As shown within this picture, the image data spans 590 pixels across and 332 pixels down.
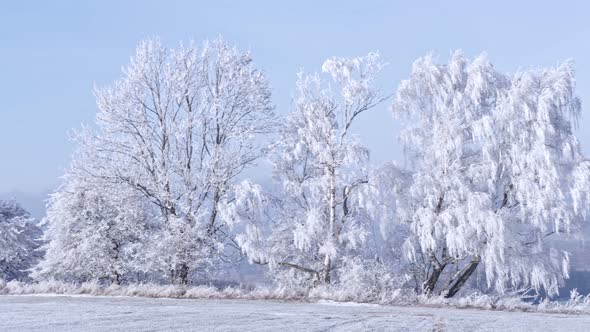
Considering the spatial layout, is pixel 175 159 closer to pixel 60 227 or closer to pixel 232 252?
pixel 232 252

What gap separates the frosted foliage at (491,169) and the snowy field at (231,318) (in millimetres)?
9231

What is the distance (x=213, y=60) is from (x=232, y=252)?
7.45 meters

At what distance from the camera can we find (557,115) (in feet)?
74.8

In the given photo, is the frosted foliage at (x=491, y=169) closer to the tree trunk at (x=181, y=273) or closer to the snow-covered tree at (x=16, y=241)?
the tree trunk at (x=181, y=273)

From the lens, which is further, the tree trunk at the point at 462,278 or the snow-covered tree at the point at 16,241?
the snow-covered tree at the point at 16,241

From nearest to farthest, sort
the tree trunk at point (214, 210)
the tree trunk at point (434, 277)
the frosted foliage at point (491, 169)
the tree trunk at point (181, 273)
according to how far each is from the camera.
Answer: the frosted foliage at point (491, 169)
the tree trunk at point (181, 273)
the tree trunk at point (214, 210)
the tree trunk at point (434, 277)

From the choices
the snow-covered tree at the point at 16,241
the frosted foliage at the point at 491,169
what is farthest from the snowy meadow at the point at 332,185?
the snow-covered tree at the point at 16,241

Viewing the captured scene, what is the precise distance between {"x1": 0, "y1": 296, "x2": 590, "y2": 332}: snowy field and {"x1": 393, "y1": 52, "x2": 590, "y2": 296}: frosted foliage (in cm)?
923

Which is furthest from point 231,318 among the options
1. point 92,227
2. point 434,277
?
point 92,227

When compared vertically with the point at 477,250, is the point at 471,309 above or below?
below

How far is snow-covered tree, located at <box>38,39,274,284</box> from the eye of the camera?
2400 centimetres

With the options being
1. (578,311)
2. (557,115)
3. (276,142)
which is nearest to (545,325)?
(578,311)

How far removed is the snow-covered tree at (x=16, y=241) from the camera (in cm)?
3812

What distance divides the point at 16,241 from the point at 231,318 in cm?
3331
